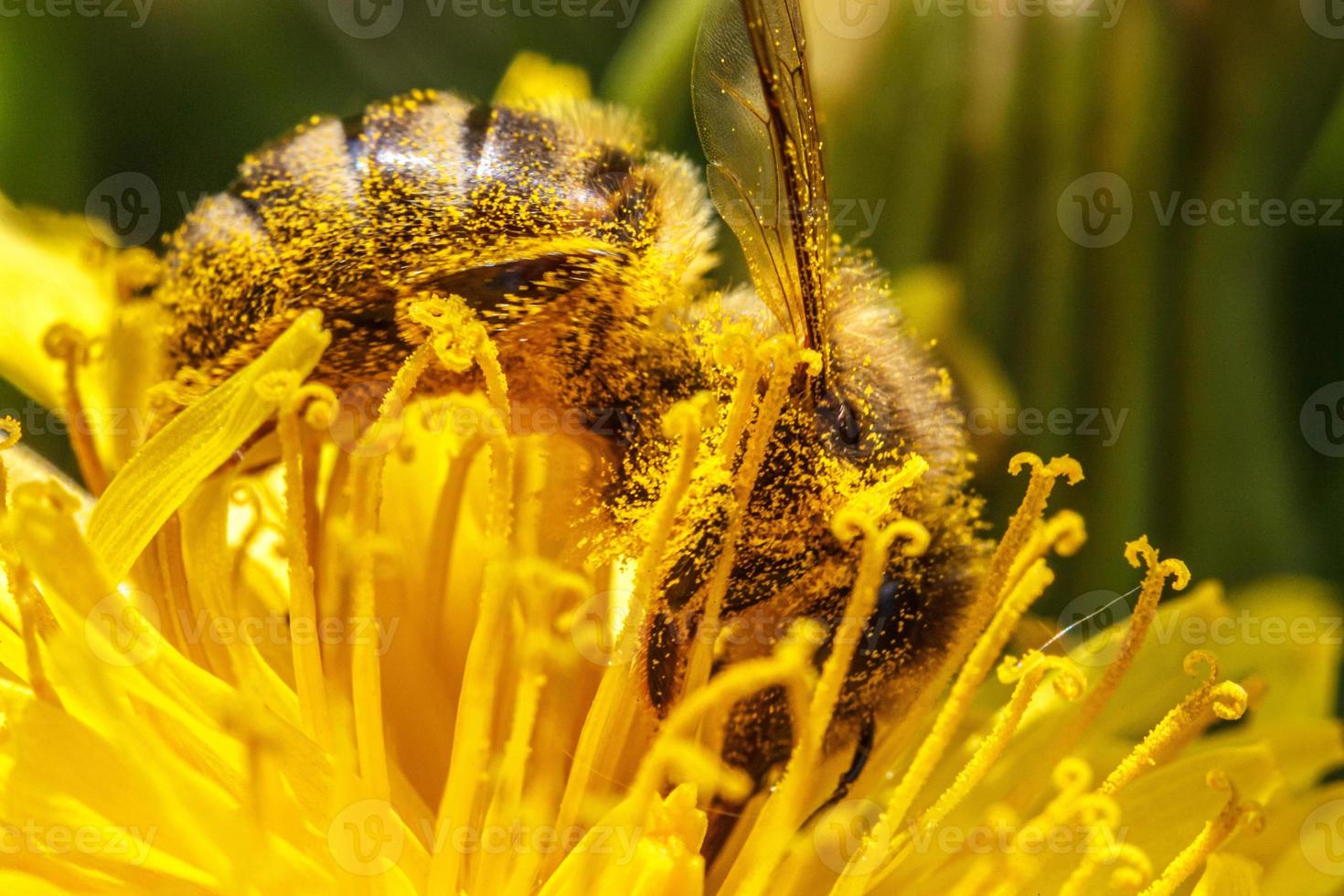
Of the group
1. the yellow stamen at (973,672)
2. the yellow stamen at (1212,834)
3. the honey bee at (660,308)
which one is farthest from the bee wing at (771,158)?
the yellow stamen at (1212,834)

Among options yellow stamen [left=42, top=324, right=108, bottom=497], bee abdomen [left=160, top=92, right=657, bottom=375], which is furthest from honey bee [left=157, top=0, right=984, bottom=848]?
yellow stamen [left=42, top=324, right=108, bottom=497]

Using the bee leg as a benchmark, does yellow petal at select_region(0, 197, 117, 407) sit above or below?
above

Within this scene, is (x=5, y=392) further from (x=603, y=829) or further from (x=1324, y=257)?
(x=1324, y=257)

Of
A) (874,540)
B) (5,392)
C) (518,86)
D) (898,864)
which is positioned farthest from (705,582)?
(5,392)

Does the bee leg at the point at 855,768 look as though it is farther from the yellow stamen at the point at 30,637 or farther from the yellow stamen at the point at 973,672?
the yellow stamen at the point at 30,637

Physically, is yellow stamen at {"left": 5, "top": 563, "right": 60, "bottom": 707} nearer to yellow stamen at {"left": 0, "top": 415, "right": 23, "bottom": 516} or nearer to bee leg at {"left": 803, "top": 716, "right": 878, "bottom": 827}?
yellow stamen at {"left": 0, "top": 415, "right": 23, "bottom": 516}

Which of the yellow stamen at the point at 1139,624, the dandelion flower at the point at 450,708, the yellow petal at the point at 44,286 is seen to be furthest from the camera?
the yellow petal at the point at 44,286
